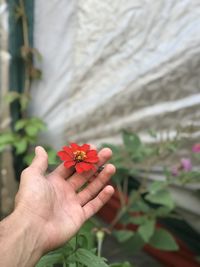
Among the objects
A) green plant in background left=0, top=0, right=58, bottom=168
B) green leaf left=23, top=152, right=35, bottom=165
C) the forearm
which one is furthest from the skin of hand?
green leaf left=23, top=152, right=35, bottom=165

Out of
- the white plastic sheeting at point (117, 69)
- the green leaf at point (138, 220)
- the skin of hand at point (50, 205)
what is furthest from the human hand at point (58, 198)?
the white plastic sheeting at point (117, 69)

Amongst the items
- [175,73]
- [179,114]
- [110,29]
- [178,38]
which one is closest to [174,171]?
[179,114]

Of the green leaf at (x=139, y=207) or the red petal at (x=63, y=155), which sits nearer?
the red petal at (x=63, y=155)

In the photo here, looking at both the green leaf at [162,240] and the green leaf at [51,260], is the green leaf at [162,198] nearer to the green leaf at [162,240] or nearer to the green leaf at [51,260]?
the green leaf at [162,240]

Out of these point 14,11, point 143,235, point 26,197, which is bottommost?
point 143,235

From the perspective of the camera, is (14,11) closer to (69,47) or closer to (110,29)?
(69,47)

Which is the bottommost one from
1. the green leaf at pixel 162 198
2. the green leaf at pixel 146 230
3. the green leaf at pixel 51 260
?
the green leaf at pixel 146 230

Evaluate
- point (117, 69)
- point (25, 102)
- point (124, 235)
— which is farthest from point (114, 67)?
point (124, 235)
